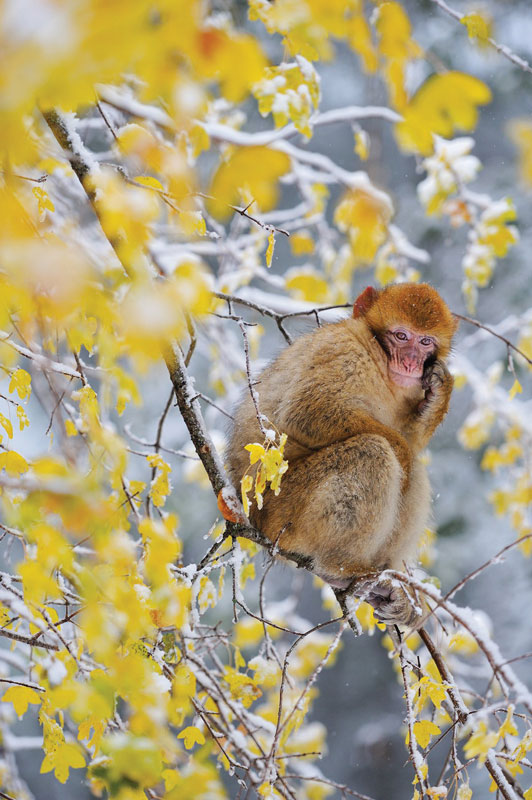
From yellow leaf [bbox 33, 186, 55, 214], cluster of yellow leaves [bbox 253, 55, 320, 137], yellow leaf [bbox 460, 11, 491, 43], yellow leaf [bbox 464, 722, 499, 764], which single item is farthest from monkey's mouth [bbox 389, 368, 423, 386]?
yellow leaf [bbox 464, 722, 499, 764]

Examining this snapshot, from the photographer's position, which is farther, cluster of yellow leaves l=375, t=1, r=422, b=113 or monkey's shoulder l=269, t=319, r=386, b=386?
monkey's shoulder l=269, t=319, r=386, b=386

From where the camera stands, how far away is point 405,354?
10.5 feet

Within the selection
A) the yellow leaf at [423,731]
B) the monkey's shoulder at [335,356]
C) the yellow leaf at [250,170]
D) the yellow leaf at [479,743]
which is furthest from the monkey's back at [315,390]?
the yellow leaf at [250,170]

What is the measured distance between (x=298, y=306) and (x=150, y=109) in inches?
58.3

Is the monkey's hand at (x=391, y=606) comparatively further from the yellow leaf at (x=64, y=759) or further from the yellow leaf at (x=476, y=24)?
the yellow leaf at (x=476, y=24)

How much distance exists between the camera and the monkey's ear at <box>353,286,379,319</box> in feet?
10.9

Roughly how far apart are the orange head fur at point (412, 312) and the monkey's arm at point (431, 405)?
127 millimetres

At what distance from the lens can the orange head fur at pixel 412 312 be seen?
3186 mm

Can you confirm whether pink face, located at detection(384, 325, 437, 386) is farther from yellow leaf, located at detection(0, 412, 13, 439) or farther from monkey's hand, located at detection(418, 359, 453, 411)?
yellow leaf, located at detection(0, 412, 13, 439)

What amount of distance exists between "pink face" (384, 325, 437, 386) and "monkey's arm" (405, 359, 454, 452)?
0.06 meters

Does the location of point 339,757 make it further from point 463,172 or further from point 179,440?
point 463,172

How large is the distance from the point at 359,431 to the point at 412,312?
0.61 m

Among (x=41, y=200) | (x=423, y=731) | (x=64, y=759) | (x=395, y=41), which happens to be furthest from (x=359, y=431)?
(x=395, y=41)

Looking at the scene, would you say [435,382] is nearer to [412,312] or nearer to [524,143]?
[412,312]
